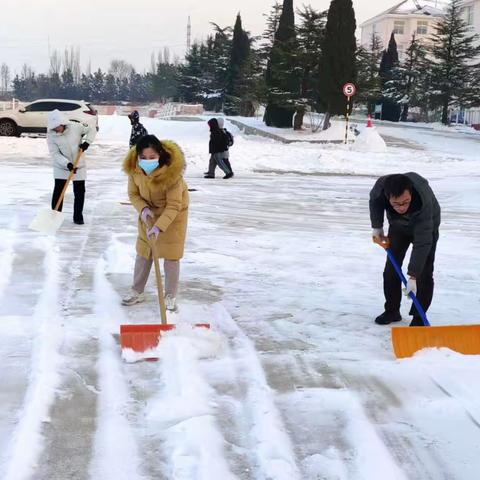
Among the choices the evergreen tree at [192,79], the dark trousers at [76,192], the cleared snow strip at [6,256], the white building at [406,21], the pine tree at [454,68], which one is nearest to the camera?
the cleared snow strip at [6,256]

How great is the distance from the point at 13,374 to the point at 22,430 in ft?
2.40

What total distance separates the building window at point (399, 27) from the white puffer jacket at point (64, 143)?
242ft

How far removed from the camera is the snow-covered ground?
10.3 ft

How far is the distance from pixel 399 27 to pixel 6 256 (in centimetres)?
7660

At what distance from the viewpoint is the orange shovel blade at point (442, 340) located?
4.38 m

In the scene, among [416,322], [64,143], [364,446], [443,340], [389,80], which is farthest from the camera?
[389,80]

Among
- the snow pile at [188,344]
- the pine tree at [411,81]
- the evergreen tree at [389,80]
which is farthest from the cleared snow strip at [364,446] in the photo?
the evergreen tree at [389,80]

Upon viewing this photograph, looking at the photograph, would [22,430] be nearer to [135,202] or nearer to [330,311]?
[135,202]

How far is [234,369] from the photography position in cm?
417

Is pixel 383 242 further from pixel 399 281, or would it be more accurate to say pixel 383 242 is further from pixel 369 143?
pixel 369 143

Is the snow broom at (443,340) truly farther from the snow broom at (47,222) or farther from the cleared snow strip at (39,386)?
the snow broom at (47,222)

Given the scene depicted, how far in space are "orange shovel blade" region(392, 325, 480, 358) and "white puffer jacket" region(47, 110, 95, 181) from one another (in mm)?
5448

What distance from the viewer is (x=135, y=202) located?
4.97 meters

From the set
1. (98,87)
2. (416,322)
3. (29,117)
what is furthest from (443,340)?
(98,87)
